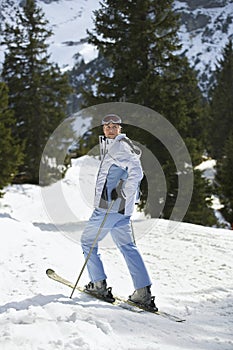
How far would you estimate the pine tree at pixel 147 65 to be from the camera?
47.9ft

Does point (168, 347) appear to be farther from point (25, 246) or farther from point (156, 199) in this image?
point (156, 199)

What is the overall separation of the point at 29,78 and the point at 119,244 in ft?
77.0

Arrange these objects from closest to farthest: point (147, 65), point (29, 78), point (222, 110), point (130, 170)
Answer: point (130, 170)
point (147, 65)
point (29, 78)
point (222, 110)

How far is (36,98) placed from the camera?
2612 centimetres

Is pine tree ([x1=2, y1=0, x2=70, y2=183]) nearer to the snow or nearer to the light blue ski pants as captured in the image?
the snow

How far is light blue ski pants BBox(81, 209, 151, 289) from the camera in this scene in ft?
15.8

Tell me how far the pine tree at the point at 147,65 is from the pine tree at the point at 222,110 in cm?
2275

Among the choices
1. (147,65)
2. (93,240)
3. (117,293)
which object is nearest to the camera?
(93,240)

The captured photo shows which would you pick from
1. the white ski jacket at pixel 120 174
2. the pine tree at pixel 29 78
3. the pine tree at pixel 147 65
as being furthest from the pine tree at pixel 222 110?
the white ski jacket at pixel 120 174

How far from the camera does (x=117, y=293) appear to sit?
5492 millimetres

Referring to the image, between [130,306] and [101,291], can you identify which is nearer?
[130,306]

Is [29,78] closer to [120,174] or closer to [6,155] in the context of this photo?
[6,155]

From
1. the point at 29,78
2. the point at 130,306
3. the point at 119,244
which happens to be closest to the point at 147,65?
the point at 119,244

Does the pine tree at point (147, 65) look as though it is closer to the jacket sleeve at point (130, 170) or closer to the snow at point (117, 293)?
the snow at point (117, 293)
